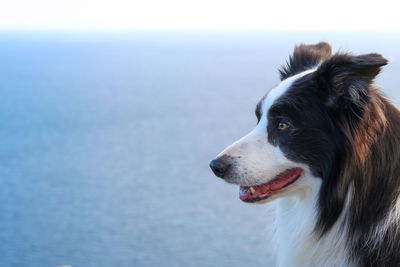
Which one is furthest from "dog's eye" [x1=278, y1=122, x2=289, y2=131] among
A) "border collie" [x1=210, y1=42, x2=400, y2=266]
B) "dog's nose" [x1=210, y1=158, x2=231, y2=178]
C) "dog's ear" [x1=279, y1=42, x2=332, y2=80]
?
"dog's ear" [x1=279, y1=42, x2=332, y2=80]

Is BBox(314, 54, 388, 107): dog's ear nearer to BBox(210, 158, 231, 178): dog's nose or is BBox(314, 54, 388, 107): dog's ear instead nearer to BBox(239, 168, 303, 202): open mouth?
BBox(239, 168, 303, 202): open mouth

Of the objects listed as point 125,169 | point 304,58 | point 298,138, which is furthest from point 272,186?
point 125,169

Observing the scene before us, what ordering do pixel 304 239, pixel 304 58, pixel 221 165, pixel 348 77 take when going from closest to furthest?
pixel 348 77
pixel 221 165
pixel 304 239
pixel 304 58

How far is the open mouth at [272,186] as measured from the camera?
8.00ft

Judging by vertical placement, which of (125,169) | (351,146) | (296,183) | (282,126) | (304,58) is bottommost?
(296,183)

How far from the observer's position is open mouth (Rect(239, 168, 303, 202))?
95.9 inches

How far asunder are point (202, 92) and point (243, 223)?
44.6 meters

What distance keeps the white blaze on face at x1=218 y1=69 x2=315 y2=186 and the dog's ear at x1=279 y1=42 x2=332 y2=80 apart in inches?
15.3

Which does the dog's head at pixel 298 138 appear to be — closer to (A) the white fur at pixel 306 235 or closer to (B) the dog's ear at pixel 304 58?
(A) the white fur at pixel 306 235

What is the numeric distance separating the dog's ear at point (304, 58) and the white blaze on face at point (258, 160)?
390mm

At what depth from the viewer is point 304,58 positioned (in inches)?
111

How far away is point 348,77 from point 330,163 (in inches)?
17.8

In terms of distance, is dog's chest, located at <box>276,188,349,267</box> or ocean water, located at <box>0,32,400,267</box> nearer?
dog's chest, located at <box>276,188,349,267</box>

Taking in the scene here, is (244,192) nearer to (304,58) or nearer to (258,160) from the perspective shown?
(258,160)
